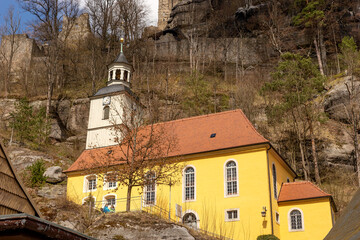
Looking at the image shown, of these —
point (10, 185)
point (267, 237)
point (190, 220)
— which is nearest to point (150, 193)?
point (190, 220)

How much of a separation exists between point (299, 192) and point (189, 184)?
5916mm

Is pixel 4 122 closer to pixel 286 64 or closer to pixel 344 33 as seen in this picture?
pixel 286 64

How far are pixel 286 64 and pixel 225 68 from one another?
13.6 m

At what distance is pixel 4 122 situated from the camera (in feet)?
128

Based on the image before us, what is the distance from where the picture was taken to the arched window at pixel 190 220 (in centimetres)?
2227

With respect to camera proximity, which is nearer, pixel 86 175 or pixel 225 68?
pixel 86 175

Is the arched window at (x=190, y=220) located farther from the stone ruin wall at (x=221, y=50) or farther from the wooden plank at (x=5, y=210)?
the stone ruin wall at (x=221, y=50)

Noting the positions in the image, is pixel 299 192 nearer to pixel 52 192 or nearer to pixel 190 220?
pixel 190 220

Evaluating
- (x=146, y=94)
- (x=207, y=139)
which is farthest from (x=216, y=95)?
(x=207, y=139)

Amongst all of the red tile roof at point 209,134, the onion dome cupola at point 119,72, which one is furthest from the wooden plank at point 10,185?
the onion dome cupola at point 119,72

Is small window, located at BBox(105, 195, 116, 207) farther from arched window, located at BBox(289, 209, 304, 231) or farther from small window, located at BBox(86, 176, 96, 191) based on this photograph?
arched window, located at BBox(289, 209, 304, 231)

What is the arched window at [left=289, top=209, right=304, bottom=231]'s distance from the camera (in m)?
21.7

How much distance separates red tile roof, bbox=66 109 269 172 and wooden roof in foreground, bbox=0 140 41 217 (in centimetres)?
1627

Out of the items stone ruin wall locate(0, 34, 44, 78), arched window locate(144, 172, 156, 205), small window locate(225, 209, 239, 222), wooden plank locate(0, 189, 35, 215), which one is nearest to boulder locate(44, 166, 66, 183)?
arched window locate(144, 172, 156, 205)
